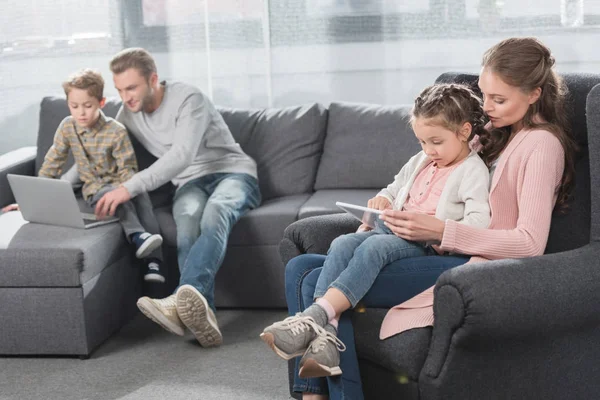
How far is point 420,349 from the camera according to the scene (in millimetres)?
2262

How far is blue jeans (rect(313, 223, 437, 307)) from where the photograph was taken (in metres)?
2.34

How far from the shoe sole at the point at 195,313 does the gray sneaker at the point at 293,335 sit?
A: 102 centimetres

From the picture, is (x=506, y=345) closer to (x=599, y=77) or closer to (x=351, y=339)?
(x=351, y=339)

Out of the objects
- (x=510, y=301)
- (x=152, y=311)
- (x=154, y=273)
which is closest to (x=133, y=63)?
(x=154, y=273)

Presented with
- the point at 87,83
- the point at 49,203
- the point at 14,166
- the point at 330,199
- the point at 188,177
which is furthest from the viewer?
the point at 14,166

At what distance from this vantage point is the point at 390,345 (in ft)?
7.61

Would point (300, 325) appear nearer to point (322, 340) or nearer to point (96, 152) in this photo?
point (322, 340)

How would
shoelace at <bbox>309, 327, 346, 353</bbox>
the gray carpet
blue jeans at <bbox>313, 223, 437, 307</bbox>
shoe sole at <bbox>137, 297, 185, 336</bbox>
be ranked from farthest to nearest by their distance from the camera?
shoe sole at <bbox>137, 297, 185, 336</bbox> → the gray carpet → blue jeans at <bbox>313, 223, 437, 307</bbox> → shoelace at <bbox>309, 327, 346, 353</bbox>

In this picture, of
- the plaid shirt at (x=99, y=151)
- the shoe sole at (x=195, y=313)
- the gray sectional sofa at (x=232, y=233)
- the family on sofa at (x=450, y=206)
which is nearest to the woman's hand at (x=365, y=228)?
the family on sofa at (x=450, y=206)

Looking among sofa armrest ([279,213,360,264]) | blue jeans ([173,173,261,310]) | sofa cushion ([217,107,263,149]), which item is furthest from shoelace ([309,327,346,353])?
sofa cushion ([217,107,263,149])

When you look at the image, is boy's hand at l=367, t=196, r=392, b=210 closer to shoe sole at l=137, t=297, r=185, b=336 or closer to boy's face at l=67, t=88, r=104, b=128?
shoe sole at l=137, t=297, r=185, b=336

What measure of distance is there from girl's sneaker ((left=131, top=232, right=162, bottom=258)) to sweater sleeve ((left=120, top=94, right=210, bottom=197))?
6.9 inches

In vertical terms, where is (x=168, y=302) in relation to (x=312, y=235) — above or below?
below

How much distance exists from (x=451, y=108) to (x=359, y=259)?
18.7 inches
